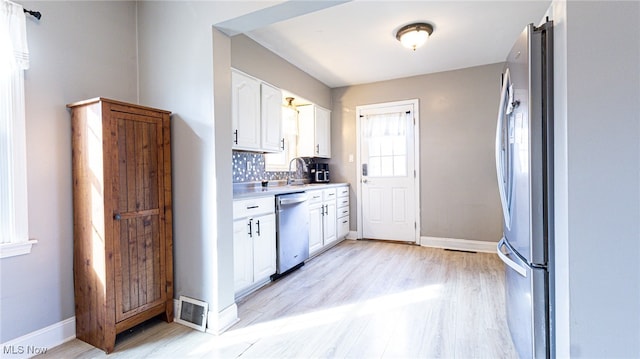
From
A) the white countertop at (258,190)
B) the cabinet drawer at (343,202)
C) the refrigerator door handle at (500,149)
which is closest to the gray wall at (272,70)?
the white countertop at (258,190)

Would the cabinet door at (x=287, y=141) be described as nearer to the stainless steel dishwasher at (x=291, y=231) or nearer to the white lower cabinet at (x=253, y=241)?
the stainless steel dishwasher at (x=291, y=231)

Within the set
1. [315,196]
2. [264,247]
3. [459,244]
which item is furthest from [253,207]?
[459,244]

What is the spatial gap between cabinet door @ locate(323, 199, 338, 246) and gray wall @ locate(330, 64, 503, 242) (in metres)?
1.28

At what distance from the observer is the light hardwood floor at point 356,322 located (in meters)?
1.77

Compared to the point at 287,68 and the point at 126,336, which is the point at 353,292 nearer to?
the point at 126,336

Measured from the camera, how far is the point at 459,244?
4.05 metres

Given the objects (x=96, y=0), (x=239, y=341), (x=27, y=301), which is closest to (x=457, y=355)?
(x=239, y=341)

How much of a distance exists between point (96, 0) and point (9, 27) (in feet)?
2.04

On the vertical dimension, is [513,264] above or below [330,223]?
above

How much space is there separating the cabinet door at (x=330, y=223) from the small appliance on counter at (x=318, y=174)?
2.04 ft

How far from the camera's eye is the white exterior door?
14.3 feet

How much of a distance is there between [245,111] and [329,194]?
5.42ft

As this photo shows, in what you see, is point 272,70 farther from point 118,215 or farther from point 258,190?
point 118,215

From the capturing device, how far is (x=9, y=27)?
1633mm
